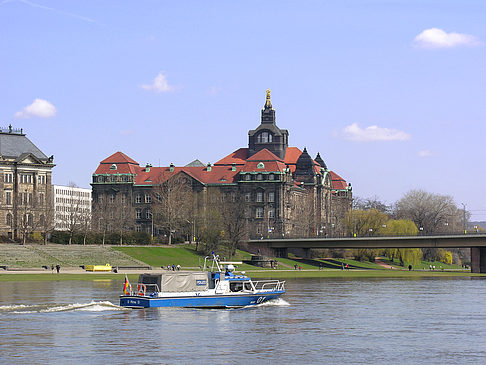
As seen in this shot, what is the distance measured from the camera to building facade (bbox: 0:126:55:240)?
618ft

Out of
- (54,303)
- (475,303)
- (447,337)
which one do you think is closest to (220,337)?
(447,337)

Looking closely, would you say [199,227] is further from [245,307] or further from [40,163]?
[245,307]

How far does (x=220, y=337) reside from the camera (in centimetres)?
5800

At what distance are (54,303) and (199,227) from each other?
110859 millimetres

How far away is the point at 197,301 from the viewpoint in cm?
7419

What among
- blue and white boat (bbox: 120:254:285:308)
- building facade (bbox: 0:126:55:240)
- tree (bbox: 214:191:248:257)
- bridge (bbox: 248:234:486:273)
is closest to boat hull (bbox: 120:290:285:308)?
blue and white boat (bbox: 120:254:285:308)

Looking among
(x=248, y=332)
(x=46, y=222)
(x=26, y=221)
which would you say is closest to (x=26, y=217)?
(x=26, y=221)

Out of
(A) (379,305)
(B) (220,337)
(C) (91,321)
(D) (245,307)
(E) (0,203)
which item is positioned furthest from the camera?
(E) (0,203)

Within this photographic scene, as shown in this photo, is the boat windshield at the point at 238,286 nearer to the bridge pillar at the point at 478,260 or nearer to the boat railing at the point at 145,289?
the boat railing at the point at 145,289

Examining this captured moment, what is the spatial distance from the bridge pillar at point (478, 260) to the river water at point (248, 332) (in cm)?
8534

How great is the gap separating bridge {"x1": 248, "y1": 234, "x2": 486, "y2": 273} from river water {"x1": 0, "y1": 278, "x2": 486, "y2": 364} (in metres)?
77.0

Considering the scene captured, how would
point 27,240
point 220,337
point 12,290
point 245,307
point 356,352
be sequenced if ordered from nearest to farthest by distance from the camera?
point 356,352 → point 220,337 → point 245,307 → point 12,290 → point 27,240

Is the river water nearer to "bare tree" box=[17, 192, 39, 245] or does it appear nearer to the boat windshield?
the boat windshield

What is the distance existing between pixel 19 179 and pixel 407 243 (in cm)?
8012
